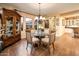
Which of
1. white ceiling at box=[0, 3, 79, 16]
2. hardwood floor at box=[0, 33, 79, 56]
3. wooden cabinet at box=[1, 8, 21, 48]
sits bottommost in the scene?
hardwood floor at box=[0, 33, 79, 56]

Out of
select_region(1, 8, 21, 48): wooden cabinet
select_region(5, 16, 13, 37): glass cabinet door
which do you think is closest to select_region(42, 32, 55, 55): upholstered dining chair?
select_region(1, 8, 21, 48): wooden cabinet

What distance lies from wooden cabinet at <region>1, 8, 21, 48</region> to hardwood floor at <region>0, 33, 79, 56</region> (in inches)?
5.8

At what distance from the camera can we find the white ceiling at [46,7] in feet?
10.6

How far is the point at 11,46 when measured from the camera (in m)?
3.34

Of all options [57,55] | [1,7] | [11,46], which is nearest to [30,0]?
[1,7]

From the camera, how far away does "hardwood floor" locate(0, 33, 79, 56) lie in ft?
10.8

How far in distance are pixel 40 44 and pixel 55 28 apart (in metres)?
0.54

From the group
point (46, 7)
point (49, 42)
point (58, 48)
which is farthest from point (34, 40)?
point (46, 7)

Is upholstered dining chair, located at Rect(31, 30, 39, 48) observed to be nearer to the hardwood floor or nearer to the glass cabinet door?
the hardwood floor

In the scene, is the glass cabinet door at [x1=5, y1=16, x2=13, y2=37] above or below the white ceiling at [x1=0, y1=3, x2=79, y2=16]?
below

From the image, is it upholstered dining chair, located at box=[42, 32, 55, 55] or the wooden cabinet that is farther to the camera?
upholstered dining chair, located at box=[42, 32, 55, 55]

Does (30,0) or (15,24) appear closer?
(30,0)

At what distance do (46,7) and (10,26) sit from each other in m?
0.98

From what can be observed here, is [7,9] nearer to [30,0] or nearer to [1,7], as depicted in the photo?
[1,7]
